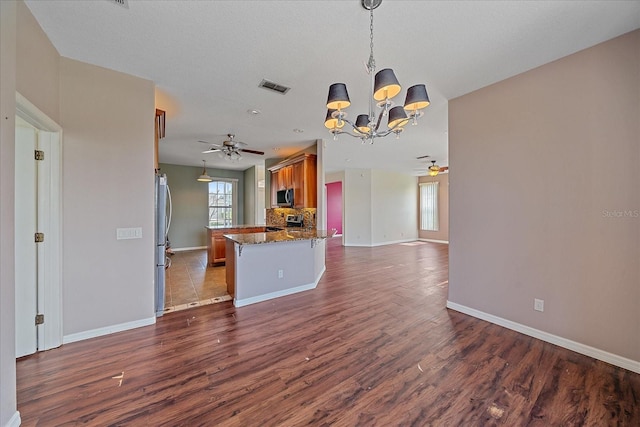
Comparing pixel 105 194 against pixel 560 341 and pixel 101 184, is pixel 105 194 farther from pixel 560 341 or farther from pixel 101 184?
pixel 560 341

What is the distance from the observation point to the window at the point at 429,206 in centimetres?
1012

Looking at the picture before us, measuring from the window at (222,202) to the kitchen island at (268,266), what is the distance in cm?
540

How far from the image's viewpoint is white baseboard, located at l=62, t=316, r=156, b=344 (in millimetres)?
2471

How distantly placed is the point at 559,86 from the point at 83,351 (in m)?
5.26

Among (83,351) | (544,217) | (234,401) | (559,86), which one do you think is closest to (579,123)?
(559,86)

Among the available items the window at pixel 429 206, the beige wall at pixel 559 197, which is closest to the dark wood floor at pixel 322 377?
the beige wall at pixel 559 197

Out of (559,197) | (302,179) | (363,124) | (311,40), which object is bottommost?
(559,197)

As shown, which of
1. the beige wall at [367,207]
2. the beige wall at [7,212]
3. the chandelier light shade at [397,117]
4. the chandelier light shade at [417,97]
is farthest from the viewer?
the beige wall at [367,207]

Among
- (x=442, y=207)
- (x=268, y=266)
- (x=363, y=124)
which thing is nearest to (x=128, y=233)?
(x=268, y=266)

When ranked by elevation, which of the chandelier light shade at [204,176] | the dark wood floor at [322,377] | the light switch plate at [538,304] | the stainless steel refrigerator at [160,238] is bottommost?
the dark wood floor at [322,377]

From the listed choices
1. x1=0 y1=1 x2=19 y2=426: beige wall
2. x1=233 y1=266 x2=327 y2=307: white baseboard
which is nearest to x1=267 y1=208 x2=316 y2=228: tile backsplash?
x1=233 y1=266 x2=327 y2=307: white baseboard

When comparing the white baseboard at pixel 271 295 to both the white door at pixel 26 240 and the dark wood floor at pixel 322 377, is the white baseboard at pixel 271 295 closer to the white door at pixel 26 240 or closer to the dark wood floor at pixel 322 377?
the dark wood floor at pixel 322 377

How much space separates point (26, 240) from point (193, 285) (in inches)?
91.9

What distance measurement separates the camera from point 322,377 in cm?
196
